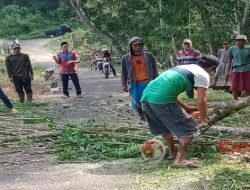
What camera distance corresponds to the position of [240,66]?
38.8ft

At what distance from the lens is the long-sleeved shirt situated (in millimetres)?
14039

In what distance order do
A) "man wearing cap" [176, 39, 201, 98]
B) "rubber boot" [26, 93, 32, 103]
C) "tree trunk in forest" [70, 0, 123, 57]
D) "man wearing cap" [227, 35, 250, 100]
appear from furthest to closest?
"tree trunk in forest" [70, 0, 123, 57], "rubber boot" [26, 93, 32, 103], "man wearing cap" [176, 39, 201, 98], "man wearing cap" [227, 35, 250, 100]

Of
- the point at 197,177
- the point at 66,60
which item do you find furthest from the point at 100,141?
the point at 66,60

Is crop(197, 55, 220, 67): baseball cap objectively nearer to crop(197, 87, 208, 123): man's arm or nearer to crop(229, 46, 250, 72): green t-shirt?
crop(197, 87, 208, 123): man's arm

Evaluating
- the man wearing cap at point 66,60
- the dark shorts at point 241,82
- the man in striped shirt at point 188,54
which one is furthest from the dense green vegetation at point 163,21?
the dark shorts at point 241,82

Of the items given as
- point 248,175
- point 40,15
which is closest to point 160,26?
point 248,175

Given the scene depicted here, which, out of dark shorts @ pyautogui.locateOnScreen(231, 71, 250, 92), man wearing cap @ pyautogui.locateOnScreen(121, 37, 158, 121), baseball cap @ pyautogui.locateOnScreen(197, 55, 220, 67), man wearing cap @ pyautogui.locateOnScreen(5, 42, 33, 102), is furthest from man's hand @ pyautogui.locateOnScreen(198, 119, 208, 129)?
man wearing cap @ pyautogui.locateOnScreen(5, 42, 33, 102)

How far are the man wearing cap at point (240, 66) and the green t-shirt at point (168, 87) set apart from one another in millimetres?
5653

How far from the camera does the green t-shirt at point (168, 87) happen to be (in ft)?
20.8

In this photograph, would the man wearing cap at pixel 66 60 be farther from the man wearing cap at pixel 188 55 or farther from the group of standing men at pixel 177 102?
the group of standing men at pixel 177 102

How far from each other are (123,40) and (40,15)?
43.3 meters

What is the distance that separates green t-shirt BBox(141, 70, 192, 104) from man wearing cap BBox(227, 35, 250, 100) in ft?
18.5

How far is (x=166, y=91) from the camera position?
6391mm

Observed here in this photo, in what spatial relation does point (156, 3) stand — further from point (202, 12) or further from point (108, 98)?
point (108, 98)
